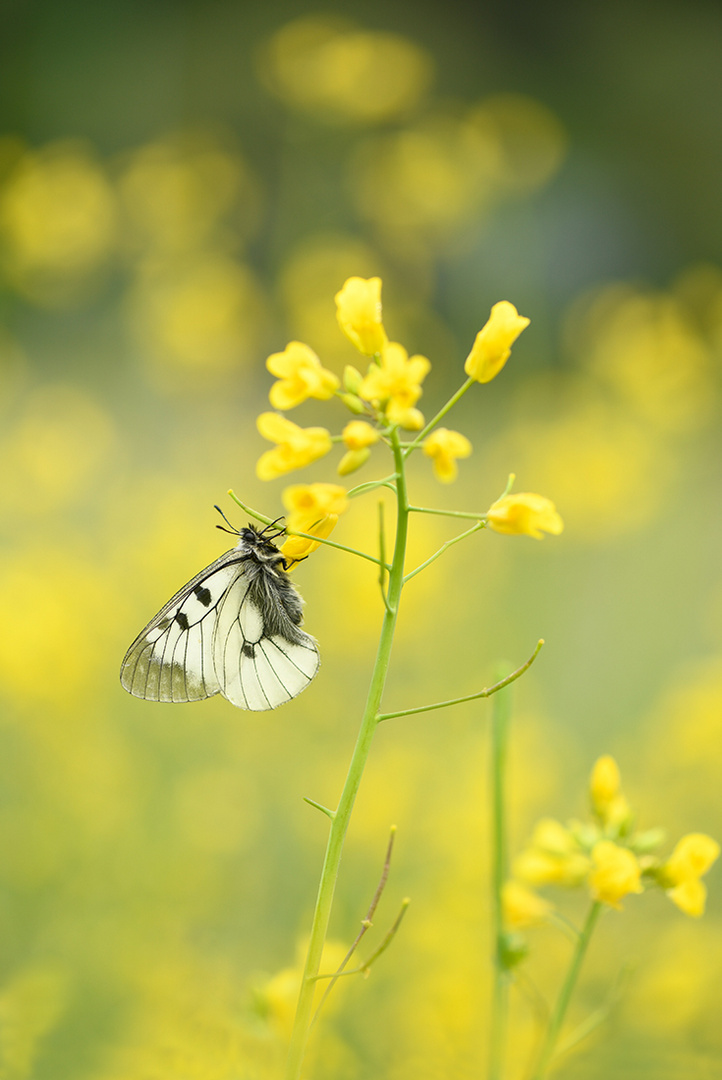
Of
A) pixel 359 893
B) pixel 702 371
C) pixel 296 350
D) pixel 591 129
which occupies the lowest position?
pixel 359 893

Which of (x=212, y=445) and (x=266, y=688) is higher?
(x=212, y=445)

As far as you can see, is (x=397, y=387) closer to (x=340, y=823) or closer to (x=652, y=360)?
Answer: (x=340, y=823)

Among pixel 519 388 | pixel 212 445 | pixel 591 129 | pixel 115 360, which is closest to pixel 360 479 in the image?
pixel 212 445

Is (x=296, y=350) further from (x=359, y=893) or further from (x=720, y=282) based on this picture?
(x=720, y=282)

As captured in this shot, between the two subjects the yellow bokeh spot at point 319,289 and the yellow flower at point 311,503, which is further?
the yellow bokeh spot at point 319,289

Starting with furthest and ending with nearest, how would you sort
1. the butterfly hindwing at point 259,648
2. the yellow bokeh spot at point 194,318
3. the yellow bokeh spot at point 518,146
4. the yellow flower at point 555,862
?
1. the yellow bokeh spot at point 194,318
2. the yellow bokeh spot at point 518,146
3. the yellow flower at point 555,862
4. the butterfly hindwing at point 259,648

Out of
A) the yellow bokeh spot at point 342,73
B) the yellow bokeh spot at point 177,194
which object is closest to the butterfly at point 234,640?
the yellow bokeh spot at point 342,73

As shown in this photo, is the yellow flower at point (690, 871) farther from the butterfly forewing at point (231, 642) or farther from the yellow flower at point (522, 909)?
the butterfly forewing at point (231, 642)
